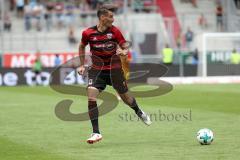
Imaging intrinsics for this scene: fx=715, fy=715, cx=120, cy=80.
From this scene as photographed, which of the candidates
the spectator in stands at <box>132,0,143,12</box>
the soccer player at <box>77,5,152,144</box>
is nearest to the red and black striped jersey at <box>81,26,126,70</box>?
the soccer player at <box>77,5,152,144</box>

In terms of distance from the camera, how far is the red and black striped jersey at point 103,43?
12.1m

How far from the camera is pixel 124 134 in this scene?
13.5m

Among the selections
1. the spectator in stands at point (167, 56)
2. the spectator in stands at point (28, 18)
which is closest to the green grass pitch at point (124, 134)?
the spectator in stands at point (167, 56)

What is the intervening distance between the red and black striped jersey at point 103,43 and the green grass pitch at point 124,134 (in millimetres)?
1389

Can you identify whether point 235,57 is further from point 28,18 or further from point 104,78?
point 104,78

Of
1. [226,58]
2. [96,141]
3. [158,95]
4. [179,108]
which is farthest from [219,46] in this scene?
[96,141]

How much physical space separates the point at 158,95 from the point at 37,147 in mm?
14711

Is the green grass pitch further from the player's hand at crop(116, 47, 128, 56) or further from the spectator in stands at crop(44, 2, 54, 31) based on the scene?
the spectator in stands at crop(44, 2, 54, 31)

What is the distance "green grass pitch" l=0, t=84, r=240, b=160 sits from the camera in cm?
1052

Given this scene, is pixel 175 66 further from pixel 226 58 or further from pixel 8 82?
pixel 8 82

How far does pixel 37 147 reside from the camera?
455 inches

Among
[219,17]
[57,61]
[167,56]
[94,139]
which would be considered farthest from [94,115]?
[219,17]

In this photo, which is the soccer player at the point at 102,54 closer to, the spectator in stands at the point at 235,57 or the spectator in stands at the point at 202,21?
the spectator in stands at the point at 235,57

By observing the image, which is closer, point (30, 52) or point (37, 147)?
point (37, 147)
